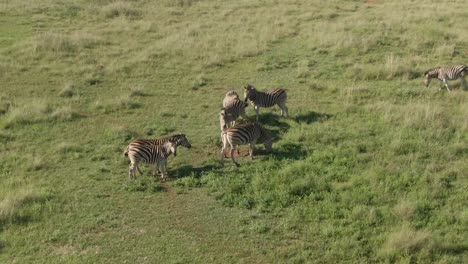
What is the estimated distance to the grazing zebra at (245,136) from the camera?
48.3 feet

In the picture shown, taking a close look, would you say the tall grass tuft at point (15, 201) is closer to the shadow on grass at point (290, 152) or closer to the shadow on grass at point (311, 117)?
the shadow on grass at point (290, 152)

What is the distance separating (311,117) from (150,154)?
6.70 meters

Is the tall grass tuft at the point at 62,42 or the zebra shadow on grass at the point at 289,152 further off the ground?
the tall grass tuft at the point at 62,42

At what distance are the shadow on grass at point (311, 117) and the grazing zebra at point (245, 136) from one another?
9.23ft

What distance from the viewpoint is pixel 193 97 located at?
2109 centimetres

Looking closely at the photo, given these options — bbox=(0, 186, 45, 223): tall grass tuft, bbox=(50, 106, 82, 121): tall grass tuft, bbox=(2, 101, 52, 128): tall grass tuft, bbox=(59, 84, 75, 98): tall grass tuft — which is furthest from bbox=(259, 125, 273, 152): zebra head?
bbox=(59, 84, 75, 98): tall grass tuft

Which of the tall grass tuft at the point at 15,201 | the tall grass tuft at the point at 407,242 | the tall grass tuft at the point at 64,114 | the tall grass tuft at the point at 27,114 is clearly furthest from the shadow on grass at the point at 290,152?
the tall grass tuft at the point at 27,114

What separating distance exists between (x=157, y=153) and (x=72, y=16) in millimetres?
25585

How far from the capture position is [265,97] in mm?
18141

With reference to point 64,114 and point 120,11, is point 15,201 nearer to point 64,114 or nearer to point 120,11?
point 64,114

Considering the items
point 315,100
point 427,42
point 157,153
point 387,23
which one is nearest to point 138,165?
point 157,153

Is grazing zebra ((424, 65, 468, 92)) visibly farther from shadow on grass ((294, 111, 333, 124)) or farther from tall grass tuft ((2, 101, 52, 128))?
tall grass tuft ((2, 101, 52, 128))

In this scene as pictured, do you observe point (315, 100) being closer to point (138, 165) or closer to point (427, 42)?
point (138, 165)

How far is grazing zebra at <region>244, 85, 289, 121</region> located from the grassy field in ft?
1.91
